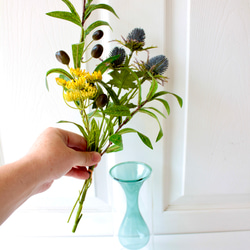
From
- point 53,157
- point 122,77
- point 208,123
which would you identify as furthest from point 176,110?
point 53,157

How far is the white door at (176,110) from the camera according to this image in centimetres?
55

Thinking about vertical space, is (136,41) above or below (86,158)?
above

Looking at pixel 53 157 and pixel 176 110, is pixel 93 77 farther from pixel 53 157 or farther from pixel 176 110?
pixel 176 110

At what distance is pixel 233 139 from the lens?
0.61 m

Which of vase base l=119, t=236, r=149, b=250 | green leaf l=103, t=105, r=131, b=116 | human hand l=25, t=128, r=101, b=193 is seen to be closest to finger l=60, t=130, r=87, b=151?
human hand l=25, t=128, r=101, b=193

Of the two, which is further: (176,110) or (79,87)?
(176,110)

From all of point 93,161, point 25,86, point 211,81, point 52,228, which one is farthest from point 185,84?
point 52,228

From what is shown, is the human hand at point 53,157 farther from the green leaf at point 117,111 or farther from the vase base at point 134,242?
the vase base at point 134,242

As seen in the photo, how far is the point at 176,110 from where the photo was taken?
0.60 metres

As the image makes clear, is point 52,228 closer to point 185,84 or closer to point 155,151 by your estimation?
point 155,151

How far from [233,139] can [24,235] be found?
2.02 ft

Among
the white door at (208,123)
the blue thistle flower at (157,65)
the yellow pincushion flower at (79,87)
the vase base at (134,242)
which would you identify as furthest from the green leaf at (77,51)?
the vase base at (134,242)

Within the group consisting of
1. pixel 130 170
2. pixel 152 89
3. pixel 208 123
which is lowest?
pixel 130 170

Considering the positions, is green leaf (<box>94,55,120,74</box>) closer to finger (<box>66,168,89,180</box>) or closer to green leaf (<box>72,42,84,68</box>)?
green leaf (<box>72,42,84,68</box>)
